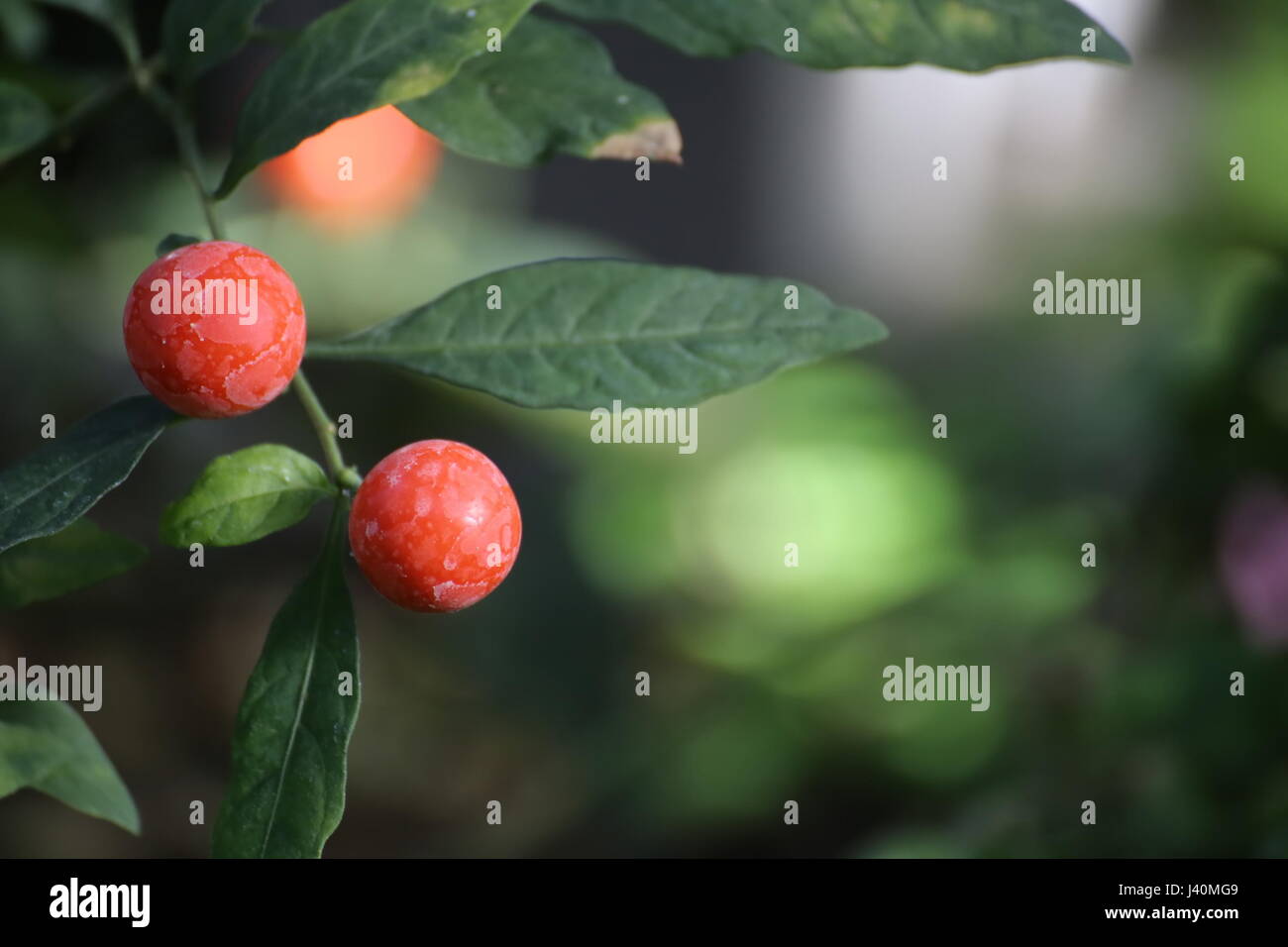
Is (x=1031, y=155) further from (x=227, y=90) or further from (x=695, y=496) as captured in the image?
(x=227, y=90)

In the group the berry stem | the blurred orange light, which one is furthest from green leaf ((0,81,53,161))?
the blurred orange light

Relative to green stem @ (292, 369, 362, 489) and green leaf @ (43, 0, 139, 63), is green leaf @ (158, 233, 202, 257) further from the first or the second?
green leaf @ (43, 0, 139, 63)

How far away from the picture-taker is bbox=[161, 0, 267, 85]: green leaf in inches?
24.2

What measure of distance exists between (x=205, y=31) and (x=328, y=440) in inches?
9.3

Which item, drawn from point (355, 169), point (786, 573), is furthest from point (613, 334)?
point (786, 573)

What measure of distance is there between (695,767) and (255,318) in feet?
4.94

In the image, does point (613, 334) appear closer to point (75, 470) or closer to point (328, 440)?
point (328, 440)

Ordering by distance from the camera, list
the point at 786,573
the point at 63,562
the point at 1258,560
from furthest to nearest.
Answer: the point at 786,573
the point at 1258,560
the point at 63,562

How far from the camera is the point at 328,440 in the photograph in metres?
0.56

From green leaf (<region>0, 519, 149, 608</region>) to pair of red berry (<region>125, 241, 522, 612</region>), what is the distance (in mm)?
119

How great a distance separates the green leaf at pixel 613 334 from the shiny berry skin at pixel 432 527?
0.06 metres

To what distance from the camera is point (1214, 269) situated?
1.70 metres
